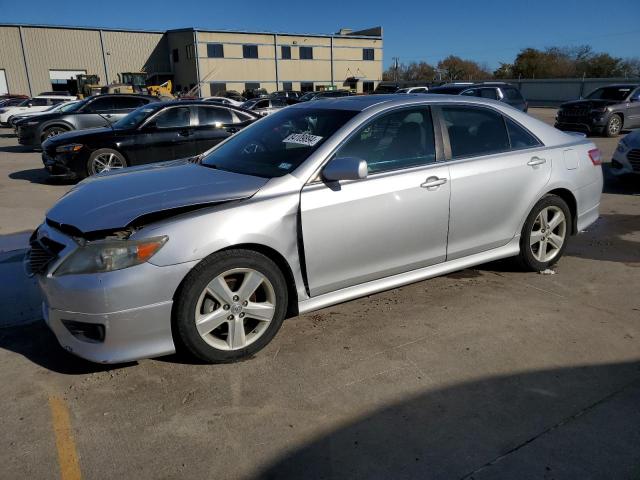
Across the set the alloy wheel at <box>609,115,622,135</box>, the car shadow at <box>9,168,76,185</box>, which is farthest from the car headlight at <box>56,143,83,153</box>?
the alloy wheel at <box>609,115,622,135</box>

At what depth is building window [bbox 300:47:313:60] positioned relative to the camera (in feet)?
202

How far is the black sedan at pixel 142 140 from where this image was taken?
9047mm

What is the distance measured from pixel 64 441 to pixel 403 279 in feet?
7.88

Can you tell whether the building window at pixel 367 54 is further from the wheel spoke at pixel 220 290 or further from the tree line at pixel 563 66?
the wheel spoke at pixel 220 290

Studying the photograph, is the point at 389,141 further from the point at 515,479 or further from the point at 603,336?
the point at 515,479

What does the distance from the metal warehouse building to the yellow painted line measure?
5285 cm

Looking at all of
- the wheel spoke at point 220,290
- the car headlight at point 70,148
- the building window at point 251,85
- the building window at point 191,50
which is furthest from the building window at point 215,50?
the wheel spoke at point 220,290

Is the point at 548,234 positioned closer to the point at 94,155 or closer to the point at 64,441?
the point at 64,441

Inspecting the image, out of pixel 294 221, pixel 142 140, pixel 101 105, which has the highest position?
pixel 101 105

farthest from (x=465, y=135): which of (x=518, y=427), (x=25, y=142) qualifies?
(x=25, y=142)

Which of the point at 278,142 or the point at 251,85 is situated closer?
the point at 278,142

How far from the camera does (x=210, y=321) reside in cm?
309

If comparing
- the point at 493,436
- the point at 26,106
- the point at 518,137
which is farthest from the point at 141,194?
the point at 26,106

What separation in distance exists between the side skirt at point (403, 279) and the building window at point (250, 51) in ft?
191
